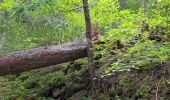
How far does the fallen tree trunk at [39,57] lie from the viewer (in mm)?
6355

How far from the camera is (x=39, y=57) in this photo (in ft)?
21.6

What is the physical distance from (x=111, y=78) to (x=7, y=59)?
109 inches

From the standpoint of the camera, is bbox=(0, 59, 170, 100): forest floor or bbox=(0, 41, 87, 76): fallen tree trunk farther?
bbox=(0, 41, 87, 76): fallen tree trunk

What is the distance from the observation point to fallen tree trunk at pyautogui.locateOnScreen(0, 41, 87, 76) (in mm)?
6355

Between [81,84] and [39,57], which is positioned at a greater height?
[39,57]

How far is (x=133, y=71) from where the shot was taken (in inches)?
257

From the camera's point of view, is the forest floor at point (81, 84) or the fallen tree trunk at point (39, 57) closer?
the forest floor at point (81, 84)

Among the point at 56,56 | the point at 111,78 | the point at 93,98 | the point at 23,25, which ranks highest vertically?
the point at 23,25

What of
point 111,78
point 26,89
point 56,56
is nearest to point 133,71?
point 111,78

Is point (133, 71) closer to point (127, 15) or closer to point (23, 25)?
point (127, 15)

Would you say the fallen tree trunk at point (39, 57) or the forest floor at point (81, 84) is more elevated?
the fallen tree trunk at point (39, 57)

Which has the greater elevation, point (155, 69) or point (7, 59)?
point (7, 59)

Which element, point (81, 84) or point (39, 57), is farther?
point (81, 84)

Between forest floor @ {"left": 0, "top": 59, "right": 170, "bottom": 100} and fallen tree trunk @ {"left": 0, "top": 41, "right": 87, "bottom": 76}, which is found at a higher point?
fallen tree trunk @ {"left": 0, "top": 41, "right": 87, "bottom": 76}
